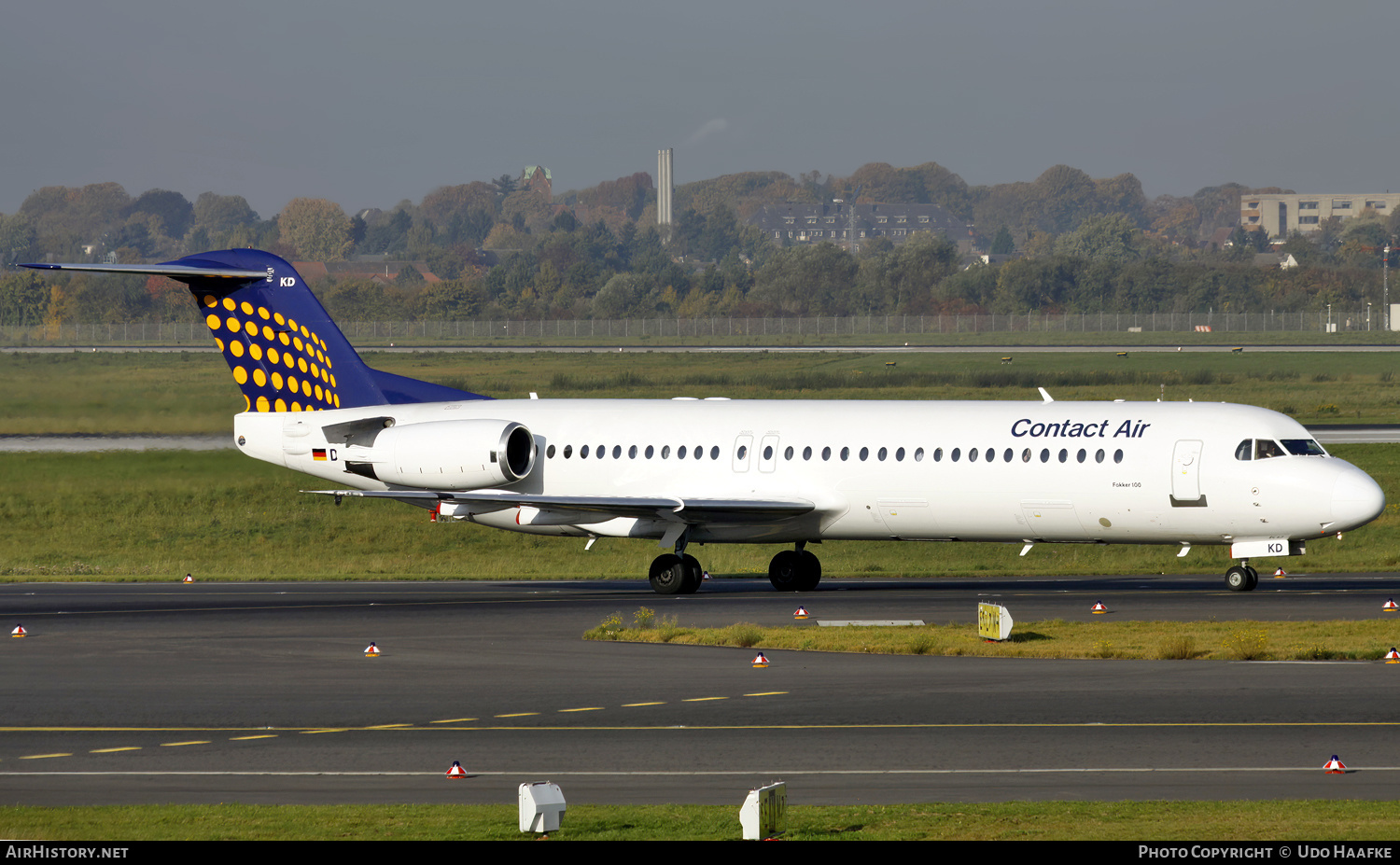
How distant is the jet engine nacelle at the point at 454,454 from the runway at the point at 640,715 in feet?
17.2

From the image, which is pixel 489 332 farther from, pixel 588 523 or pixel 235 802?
pixel 235 802

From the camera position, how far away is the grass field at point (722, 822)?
45.4 feet

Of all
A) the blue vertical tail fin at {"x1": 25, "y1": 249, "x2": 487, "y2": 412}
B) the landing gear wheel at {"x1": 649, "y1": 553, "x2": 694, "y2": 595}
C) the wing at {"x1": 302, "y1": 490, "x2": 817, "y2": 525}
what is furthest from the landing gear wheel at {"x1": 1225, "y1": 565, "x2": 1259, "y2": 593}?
the blue vertical tail fin at {"x1": 25, "y1": 249, "x2": 487, "y2": 412}

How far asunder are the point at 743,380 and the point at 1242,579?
5684 cm

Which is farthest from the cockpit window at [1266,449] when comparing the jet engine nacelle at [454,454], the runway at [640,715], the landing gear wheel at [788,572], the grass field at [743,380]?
the grass field at [743,380]

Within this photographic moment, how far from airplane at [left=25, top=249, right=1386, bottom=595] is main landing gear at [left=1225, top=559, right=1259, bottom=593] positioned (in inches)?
1.4

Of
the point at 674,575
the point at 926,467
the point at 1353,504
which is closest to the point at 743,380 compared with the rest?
the point at 674,575

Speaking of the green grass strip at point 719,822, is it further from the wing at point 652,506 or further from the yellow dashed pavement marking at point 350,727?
the wing at point 652,506

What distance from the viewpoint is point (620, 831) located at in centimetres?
1419

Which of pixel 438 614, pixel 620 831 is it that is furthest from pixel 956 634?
pixel 620 831

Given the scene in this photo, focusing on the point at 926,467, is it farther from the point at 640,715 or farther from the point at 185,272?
the point at 185,272

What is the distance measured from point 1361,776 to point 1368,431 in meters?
52.2

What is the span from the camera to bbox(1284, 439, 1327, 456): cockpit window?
108ft

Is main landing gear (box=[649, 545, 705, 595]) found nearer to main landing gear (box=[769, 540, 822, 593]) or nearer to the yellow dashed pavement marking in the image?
main landing gear (box=[769, 540, 822, 593])
